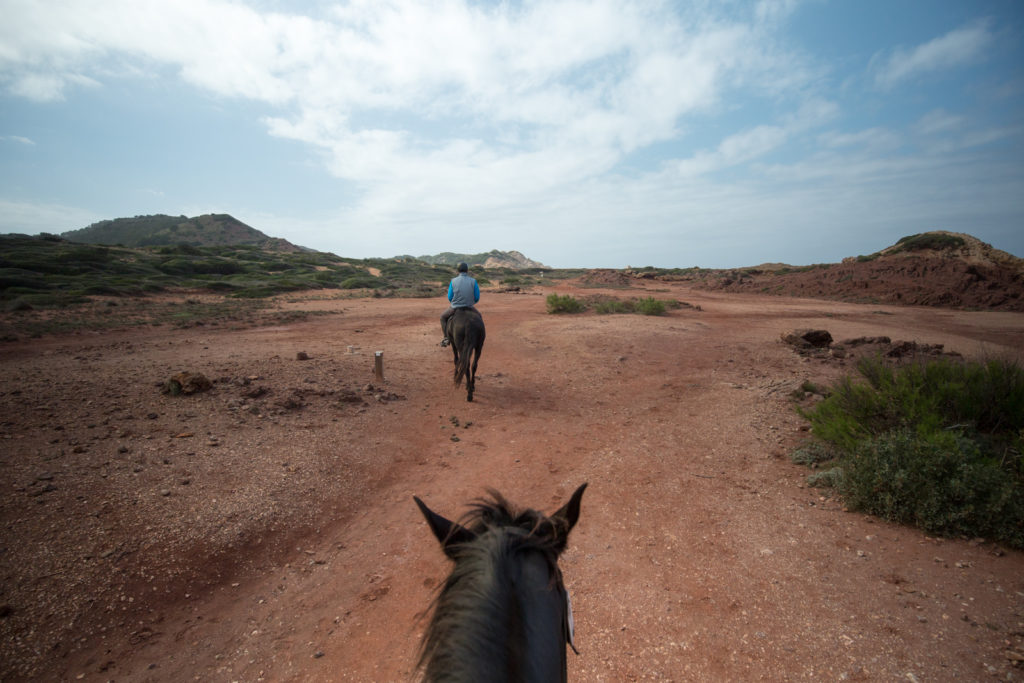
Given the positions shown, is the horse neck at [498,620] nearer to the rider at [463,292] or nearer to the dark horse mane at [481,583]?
the dark horse mane at [481,583]

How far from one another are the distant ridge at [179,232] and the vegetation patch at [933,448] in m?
72.9

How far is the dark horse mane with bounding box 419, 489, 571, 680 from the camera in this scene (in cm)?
106

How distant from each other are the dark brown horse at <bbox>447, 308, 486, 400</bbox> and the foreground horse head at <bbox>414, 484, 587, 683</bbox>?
633 centimetres

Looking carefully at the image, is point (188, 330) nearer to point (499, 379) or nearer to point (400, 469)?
point (499, 379)

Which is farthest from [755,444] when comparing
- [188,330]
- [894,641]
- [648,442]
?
[188,330]

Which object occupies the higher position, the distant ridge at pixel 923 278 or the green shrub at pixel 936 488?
the distant ridge at pixel 923 278

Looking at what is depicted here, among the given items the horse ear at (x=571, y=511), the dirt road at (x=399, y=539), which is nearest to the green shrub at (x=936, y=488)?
the dirt road at (x=399, y=539)

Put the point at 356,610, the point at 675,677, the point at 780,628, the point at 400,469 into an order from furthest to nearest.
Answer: the point at 400,469, the point at 356,610, the point at 780,628, the point at 675,677

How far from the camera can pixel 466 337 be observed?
7.81m

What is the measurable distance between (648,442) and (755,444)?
4.35 ft

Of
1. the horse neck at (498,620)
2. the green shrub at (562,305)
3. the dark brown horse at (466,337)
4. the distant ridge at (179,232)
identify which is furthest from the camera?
the distant ridge at (179,232)

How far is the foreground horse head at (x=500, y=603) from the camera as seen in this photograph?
3.43ft

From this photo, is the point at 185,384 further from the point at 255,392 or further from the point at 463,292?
the point at 463,292

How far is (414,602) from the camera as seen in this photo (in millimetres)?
3223
